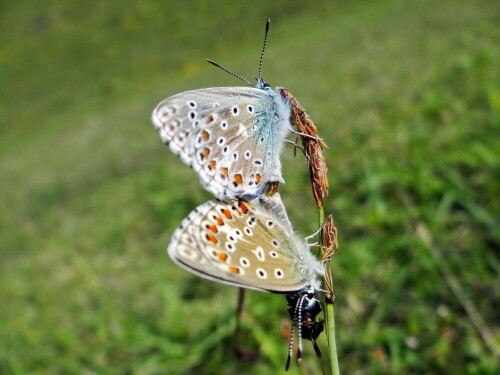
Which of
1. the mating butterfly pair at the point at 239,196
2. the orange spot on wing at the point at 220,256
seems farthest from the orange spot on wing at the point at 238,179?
the orange spot on wing at the point at 220,256

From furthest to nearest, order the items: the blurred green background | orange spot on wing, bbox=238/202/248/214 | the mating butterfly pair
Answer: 1. the blurred green background
2. orange spot on wing, bbox=238/202/248/214
3. the mating butterfly pair

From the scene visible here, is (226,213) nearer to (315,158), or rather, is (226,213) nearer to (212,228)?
(212,228)

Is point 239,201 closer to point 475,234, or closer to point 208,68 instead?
point 475,234

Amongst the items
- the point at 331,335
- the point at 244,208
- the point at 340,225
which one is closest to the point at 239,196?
the point at 244,208

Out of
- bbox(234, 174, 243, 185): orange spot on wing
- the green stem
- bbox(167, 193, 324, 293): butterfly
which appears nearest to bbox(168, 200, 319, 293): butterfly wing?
bbox(167, 193, 324, 293): butterfly

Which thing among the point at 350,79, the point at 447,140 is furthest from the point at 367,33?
the point at 447,140

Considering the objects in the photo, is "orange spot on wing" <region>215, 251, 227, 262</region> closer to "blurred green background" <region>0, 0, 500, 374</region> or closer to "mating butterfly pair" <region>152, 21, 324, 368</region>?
"mating butterfly pair" <region>152, 21, 324, 368</region>

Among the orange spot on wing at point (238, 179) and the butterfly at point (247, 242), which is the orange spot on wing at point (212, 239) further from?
the orange spot on wing at point (238, 179)
